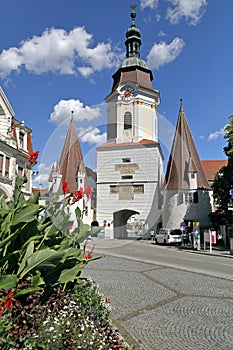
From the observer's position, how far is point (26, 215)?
3.47 meters

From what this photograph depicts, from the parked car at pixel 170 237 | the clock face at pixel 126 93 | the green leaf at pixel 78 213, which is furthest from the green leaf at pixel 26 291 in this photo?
the parked car at pixel 170 237

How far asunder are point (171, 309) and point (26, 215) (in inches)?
151

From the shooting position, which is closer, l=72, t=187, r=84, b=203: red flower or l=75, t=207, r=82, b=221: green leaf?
l=72, t=187, r=84, b=203: red flower

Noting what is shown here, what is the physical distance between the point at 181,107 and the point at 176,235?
20.3 metres

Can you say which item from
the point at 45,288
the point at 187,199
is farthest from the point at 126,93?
the point at 187,199

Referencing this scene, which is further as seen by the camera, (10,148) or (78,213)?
(10,148)

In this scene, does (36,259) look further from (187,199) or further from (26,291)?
(187,199)

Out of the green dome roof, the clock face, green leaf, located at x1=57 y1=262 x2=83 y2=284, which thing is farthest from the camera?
the green dome roof

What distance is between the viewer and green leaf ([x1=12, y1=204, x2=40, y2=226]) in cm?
345

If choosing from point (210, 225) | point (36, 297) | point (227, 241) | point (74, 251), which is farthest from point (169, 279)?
point (210, 225)

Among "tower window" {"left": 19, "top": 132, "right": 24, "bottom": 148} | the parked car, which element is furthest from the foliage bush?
the parked car

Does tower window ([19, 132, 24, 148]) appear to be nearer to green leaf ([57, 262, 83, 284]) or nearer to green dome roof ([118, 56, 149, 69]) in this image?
green dome roof ([118, 56, 149, 69])

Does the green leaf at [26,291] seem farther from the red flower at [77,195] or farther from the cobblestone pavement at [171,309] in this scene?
the cobblestone pavement at [171,309]

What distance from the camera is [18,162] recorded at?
73.2 ft
